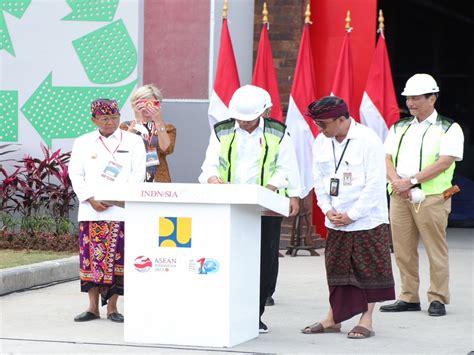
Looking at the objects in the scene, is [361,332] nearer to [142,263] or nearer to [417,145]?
[142,263]

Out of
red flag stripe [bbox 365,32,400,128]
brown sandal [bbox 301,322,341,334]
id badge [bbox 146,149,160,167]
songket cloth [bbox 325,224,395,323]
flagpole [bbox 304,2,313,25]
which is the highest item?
flagpole [bbox 304,2,313,25]

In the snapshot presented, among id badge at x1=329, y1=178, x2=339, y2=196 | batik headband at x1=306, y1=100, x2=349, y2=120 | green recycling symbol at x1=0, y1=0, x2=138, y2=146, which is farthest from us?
green recycling symbol at x1=0, y1=0, x2=138, y2=146

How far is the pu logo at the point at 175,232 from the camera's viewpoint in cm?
729

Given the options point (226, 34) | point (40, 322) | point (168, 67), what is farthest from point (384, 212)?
point (168, 67)

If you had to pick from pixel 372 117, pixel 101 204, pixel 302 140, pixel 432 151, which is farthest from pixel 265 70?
pixel 101 204

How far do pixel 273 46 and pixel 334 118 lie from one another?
6.17m

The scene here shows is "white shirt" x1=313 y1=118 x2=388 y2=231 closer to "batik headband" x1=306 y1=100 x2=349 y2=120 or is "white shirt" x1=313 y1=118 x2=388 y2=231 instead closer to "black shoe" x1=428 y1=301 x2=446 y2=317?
"batik headband" x1=306 y1=100 x2=349 y2=120

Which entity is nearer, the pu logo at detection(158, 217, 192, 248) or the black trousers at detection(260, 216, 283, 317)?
the pu logo at detection(158, 217, 192, 248)

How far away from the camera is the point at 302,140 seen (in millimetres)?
13250

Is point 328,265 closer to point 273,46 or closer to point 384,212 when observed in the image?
point 384,212

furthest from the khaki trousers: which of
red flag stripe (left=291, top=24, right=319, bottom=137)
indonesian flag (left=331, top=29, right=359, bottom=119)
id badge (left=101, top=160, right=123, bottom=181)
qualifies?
indonesian flag (left=331, top=29, right=359, bottom=119)

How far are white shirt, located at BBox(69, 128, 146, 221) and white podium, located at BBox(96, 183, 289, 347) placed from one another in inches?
40.9

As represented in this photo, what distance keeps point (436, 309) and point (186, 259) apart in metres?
2.77

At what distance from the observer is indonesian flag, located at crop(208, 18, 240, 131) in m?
13.4
